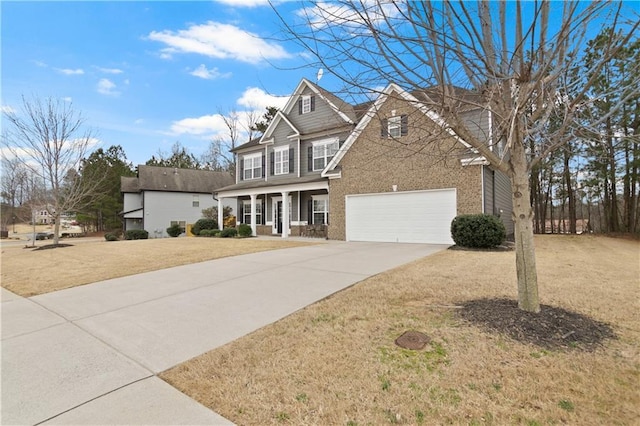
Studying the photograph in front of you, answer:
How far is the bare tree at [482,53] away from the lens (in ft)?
10.3

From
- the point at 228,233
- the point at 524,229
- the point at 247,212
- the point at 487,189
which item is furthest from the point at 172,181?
the point at 524,229

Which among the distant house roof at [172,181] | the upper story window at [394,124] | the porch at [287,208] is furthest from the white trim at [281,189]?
the distant house roof at [172,181]

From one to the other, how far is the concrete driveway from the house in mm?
4162

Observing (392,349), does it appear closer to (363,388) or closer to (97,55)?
(363,388)

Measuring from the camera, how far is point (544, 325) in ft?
11.8

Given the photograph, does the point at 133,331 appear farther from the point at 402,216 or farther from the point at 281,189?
the point at 281,189

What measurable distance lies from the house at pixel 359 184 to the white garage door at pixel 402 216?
0.13 feet

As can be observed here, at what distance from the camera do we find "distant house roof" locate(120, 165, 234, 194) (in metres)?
32.5

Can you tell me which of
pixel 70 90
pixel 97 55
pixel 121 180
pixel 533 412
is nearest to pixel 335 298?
pixel 533 412

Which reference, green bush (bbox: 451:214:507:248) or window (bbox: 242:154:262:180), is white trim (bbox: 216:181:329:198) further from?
green bush (bbox: 451:214:507:248)

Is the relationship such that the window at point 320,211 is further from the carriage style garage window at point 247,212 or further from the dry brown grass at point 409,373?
the dry brown grass at point 409,373

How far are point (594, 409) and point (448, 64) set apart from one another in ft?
11.2

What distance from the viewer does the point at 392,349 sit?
3316 mm

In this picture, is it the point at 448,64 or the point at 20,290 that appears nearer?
the point at 448,64
